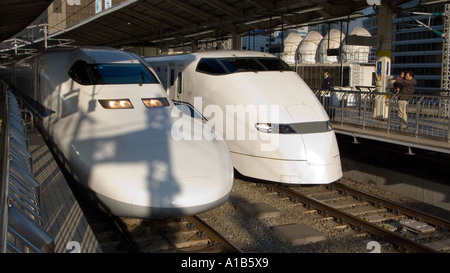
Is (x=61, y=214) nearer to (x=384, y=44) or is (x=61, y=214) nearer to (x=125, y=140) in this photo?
(x=125, y=140)

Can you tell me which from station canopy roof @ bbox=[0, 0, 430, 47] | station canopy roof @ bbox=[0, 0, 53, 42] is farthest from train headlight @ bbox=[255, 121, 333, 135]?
station canopy roof @ bbox=[0, 0, 53, 42]

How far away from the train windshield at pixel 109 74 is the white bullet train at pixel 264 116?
1.72m

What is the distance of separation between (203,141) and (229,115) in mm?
2647

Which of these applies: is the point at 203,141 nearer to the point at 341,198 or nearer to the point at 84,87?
the point at 84,87

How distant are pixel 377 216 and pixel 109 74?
5.38m

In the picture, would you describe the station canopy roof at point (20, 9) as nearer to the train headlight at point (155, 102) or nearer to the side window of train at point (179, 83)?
the side window of train at point (179, 83)

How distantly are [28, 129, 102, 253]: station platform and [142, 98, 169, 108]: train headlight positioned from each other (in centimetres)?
179

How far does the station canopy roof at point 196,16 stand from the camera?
14.4m

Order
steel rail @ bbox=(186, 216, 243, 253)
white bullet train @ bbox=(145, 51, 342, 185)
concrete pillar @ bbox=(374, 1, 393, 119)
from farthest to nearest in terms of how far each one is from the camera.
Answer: concrete pillar @ bbox=(374, 1, 393, 119)
white bullet train @ bbox=(145, 51, 342, 185)
steel rail @ bbox=(186, 216, 243, 253)

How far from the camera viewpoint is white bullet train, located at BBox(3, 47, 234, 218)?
585 cm

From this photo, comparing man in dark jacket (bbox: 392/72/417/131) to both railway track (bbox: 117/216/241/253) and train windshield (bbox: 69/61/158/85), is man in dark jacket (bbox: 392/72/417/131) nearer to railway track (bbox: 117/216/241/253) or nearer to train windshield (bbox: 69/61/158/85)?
train windshield (bbox: 69/61/158/85)

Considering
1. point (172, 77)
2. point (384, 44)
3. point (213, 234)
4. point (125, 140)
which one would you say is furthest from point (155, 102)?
point (384, 44)

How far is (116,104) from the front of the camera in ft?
25.2
